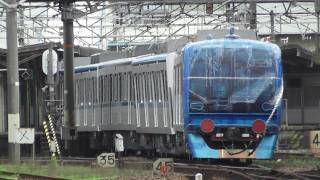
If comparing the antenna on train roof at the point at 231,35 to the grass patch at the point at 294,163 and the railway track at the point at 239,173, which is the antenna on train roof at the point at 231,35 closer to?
the railway track at the point at 239,173

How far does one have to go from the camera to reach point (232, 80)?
1800cm

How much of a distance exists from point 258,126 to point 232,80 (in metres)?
1.33

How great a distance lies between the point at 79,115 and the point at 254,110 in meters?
12.5

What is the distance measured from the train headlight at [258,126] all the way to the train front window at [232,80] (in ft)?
1.04

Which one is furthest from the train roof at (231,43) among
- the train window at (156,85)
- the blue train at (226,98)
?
the train window at (156,85)

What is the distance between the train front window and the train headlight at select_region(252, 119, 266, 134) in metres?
0.32

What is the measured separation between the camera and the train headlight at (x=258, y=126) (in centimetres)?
1788

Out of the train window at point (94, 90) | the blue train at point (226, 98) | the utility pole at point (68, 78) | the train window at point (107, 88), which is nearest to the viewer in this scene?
the blue train at point (226, 98)

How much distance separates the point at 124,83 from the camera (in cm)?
2422

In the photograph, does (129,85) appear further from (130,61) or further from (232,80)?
(232,80)

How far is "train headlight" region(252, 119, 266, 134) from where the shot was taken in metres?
17.9

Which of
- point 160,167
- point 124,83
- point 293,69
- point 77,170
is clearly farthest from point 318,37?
point 160,167

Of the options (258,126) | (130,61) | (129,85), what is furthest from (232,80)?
(130,61)

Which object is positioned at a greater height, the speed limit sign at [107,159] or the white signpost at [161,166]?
the white signpost at [161,166]
